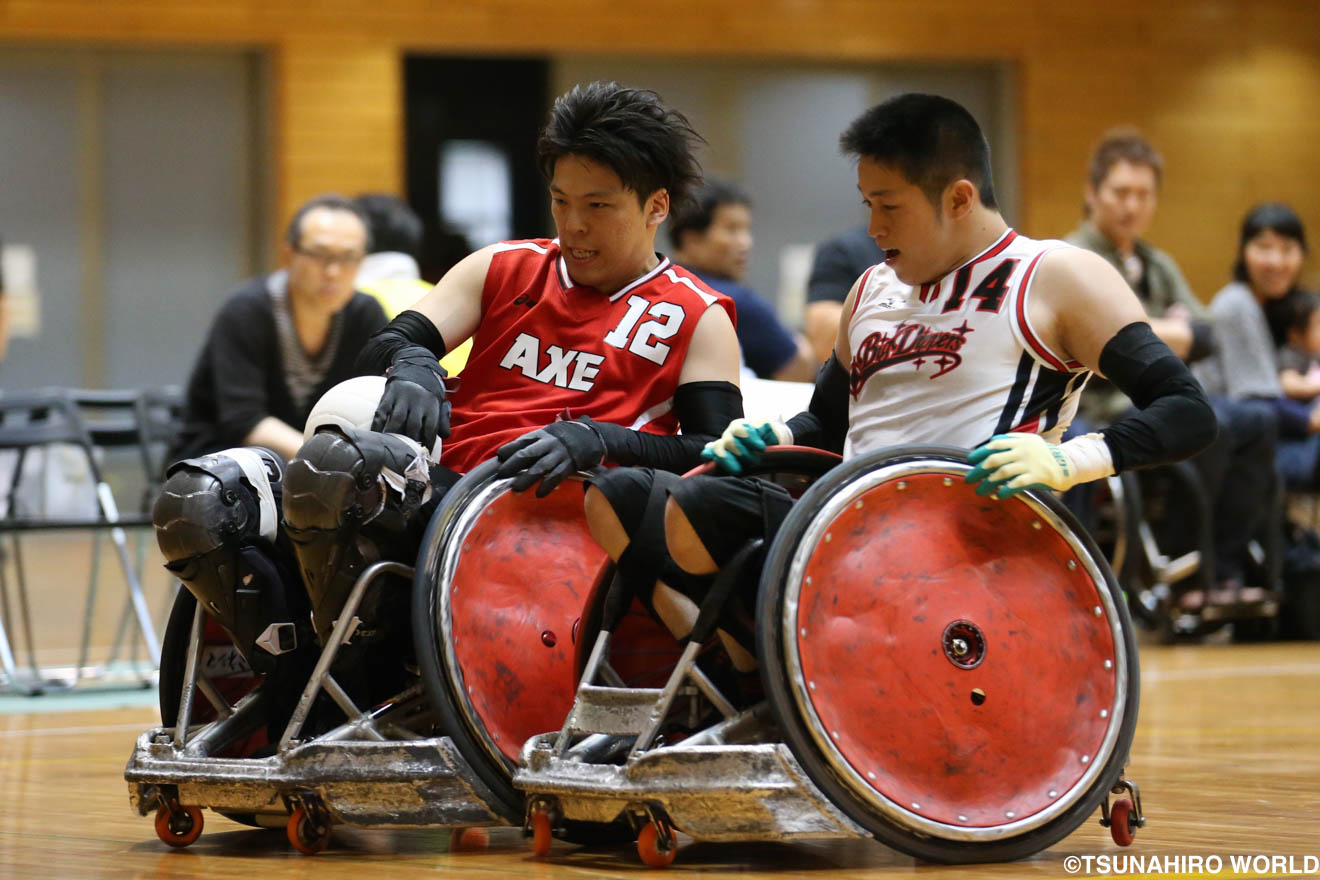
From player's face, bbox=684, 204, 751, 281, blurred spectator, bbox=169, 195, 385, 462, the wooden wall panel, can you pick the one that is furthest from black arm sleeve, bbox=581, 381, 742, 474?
the wooden wall panel

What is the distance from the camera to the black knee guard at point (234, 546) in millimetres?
3174

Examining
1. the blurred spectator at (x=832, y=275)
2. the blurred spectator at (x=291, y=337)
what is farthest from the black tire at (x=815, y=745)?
the blurred spectator at (x=291, y=337)

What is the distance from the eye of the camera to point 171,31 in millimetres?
13578

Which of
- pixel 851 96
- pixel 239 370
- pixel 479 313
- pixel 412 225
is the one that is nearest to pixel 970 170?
pixel 479 313

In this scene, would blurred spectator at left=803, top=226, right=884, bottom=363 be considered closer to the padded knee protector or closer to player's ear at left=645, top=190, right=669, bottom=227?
player's ear at left=645, top=190, right=669, bottom=227

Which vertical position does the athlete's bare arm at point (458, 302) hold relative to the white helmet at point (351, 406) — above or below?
above

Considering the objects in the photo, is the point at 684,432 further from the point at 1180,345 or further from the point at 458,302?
the point at 1180,345

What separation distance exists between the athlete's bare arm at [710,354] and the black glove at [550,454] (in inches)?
14.1

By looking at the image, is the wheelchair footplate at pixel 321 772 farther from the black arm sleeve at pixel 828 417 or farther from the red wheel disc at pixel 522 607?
the black arm sleeve at pixel 828 417

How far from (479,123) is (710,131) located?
6.37 ft

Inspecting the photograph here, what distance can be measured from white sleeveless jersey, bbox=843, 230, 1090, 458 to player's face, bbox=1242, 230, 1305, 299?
530 centimetres

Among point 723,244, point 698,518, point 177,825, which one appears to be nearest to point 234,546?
point 177,825

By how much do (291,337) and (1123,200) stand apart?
3127 millimetres

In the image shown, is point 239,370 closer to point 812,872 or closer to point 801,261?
point 812,872
